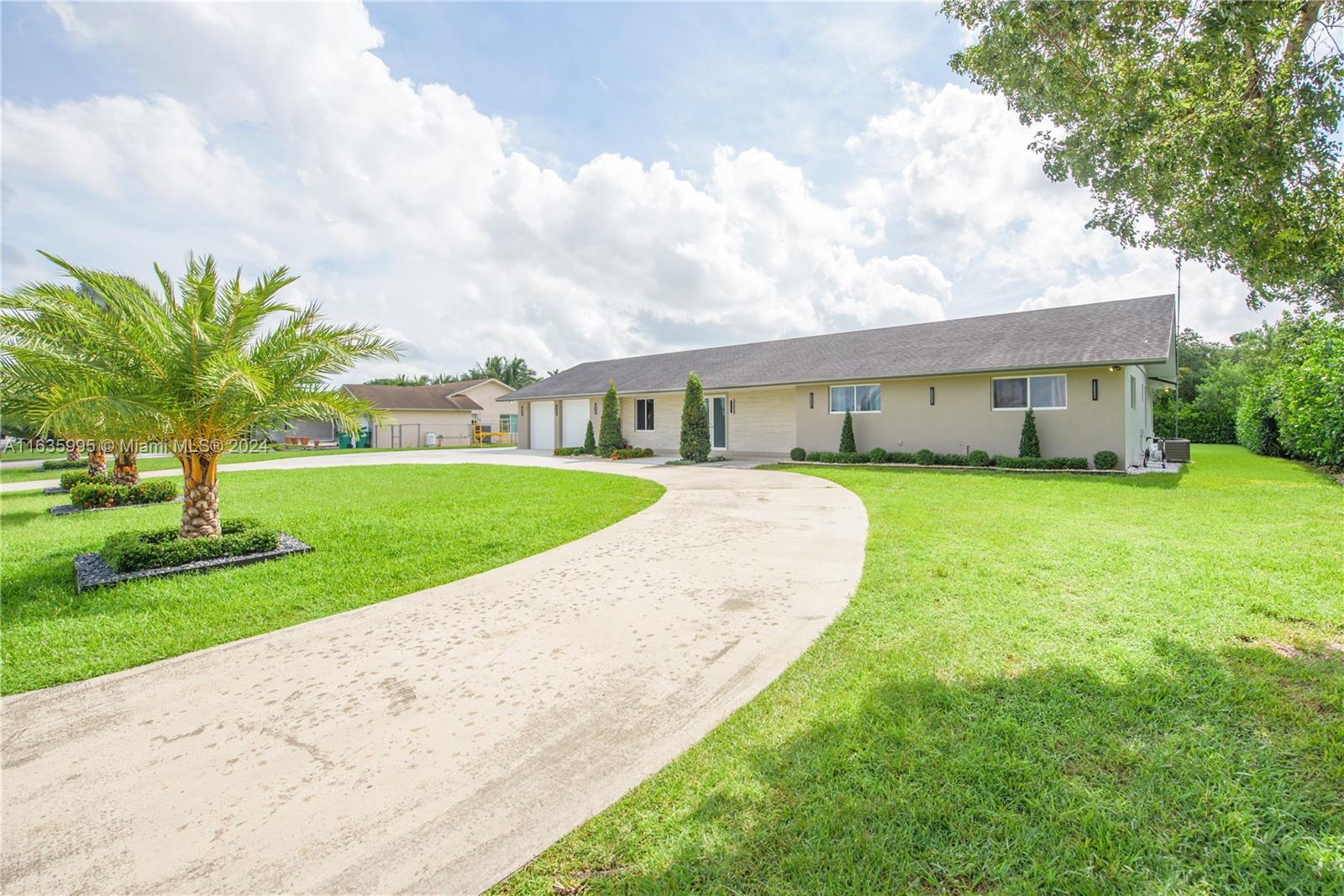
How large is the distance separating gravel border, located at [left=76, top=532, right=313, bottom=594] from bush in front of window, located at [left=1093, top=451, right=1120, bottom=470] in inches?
634

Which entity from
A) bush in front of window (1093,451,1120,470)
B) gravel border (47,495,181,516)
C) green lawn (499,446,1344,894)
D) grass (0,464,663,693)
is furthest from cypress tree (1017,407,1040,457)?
gravel border (47,495,181,516)

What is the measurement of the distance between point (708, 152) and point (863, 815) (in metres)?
12.9

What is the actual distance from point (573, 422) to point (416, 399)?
16.8 m

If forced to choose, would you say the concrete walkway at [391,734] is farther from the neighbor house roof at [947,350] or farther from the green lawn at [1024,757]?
the neighbor house roof at [947,350]

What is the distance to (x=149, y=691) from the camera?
332 centimetres

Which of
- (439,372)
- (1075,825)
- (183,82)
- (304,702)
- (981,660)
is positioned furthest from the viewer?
(439,372)

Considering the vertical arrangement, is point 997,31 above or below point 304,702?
above

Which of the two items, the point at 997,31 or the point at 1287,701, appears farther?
the point at 997,31

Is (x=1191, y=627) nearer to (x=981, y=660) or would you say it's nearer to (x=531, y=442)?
(x=981, y=660)

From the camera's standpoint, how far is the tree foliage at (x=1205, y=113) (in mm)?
3689

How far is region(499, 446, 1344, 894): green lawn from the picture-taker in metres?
1.95

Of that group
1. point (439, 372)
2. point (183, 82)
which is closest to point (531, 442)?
point (183, 82)

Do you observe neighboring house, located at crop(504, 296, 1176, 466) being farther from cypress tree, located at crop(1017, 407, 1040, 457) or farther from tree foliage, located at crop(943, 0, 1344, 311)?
tree foliage, located at crop(943, 0, 1344, 311)

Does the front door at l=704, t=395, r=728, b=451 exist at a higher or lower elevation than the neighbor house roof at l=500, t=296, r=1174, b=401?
lower
